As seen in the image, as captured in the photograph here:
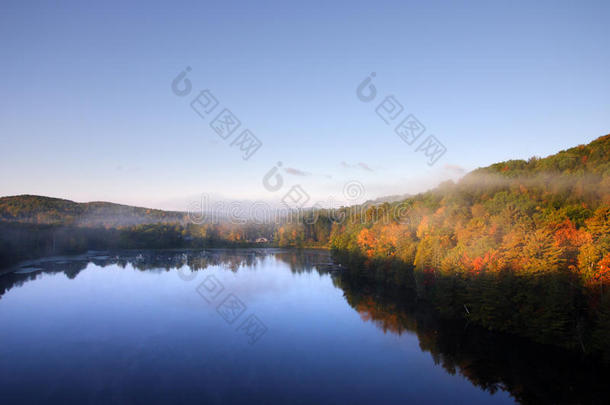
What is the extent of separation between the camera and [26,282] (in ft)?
159

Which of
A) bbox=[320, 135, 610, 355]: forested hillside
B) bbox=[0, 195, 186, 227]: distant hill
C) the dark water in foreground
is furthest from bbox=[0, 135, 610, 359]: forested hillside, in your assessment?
bbox=[0, 195, 186, 227]: distant hill

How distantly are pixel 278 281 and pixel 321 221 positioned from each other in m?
69.9

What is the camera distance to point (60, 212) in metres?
128

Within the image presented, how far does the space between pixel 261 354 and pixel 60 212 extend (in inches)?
5308

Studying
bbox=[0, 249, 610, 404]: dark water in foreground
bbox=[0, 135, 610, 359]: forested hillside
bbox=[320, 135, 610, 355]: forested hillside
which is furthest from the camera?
bbox=[0, 135, 610, 359]: forested hillside

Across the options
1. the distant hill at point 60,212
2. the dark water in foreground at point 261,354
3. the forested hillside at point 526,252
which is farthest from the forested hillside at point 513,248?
the distant hill at point 60,212

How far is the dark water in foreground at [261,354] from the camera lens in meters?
18.2

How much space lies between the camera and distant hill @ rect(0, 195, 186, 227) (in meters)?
114

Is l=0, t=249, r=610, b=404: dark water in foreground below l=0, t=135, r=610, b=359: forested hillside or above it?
below

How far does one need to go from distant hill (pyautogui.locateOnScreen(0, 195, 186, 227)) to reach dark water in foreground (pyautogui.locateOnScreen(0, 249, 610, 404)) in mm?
86100

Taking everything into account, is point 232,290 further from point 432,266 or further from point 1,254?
point 1,254

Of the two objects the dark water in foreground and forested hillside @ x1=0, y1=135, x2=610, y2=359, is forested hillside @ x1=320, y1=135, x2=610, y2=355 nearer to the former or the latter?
forested hillside @ x1=0, y1=135, x2=610, y2=359

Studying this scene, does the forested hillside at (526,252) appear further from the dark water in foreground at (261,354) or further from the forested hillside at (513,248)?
the dark water in foreground at (261,354)

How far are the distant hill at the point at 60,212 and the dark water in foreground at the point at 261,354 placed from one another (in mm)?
86100
